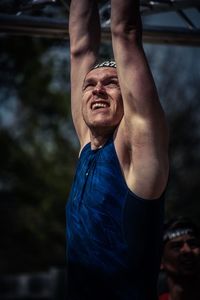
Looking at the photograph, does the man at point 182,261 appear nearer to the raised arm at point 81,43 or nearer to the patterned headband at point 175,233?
the patterned headband at point 175,233

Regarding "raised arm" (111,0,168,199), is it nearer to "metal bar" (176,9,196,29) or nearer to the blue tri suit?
the blue tri suit

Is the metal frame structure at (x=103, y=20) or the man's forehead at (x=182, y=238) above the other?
the metal frame structure at (x=103, y=20)

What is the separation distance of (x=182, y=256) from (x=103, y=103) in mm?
1853

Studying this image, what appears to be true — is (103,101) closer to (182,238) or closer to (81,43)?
(81,43)

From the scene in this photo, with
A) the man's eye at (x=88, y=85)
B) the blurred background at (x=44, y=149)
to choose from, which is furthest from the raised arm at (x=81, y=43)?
the blurred background at (x=44, y=149)

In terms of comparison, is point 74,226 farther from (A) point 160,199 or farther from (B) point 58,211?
(B) point 58,211

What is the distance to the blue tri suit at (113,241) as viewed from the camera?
3.02m

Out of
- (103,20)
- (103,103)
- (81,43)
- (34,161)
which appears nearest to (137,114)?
(103,103)

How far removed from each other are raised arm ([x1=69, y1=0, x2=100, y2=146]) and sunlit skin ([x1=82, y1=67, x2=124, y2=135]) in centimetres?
39

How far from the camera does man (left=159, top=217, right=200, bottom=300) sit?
476cm

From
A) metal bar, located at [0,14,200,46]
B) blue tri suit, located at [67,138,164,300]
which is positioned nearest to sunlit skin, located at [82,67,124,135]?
blue tri suit, located at [67,138,164,300]

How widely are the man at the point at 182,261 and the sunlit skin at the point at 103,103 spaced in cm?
179

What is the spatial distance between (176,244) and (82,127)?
4.89ft

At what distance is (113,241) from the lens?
10.0 feet
